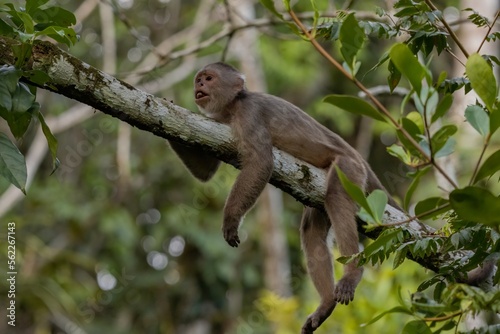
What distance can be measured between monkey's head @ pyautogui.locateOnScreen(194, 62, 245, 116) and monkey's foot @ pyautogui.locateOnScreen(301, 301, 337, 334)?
166 centimetres

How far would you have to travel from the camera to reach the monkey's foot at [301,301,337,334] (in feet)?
14.8

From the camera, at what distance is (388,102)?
50.4ft

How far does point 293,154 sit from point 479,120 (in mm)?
2666

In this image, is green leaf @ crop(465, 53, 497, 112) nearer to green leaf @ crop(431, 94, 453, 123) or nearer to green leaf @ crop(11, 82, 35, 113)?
→ green leaf @ crop(431, 94, 453, 123)

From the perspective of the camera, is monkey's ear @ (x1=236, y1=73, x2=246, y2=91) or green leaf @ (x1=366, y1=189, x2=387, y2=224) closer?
green leaf @ (x1=366, y1=189, x2=387, y2=224)

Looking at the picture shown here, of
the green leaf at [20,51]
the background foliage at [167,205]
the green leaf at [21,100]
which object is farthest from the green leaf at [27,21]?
the background foliage at [167,205]

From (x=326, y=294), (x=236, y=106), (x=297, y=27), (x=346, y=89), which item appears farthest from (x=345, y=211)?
(x=346, y=89)

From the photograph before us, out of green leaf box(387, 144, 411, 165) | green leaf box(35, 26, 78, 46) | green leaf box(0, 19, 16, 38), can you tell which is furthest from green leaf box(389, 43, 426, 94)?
A: green leaf box(0, 19, 16, 38)

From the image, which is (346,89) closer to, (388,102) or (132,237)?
(388,102)

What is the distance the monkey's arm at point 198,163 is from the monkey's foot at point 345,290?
1368 mm

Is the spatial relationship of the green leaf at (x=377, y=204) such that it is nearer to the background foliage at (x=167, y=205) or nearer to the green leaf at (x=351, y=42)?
the green leaf at (x=351, y=42)

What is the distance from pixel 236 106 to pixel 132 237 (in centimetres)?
641

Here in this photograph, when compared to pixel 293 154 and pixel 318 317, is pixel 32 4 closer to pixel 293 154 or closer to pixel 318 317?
pixel 293 154

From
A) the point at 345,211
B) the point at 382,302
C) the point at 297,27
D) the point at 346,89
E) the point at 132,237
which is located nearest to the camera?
the point at 297,27
